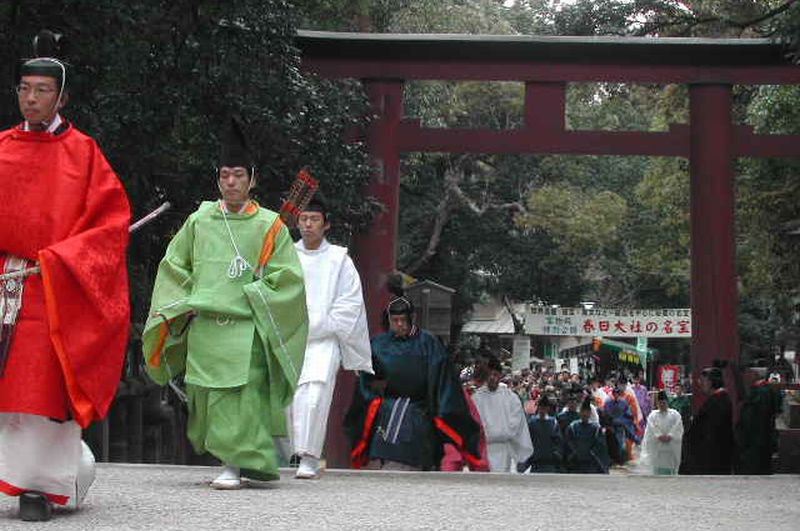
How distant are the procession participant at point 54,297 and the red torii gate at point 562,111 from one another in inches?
486

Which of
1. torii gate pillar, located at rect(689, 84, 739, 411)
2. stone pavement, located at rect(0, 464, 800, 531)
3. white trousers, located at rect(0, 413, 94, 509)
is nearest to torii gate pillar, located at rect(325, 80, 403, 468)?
torii gate pillar, located at rect(689, 84, 739, 411)

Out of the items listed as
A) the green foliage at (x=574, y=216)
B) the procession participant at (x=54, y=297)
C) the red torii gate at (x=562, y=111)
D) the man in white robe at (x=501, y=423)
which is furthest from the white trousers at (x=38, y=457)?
the green foliage at (x=574, y=216)

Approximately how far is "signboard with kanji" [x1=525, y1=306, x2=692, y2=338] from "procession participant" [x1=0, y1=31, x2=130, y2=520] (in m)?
32.7

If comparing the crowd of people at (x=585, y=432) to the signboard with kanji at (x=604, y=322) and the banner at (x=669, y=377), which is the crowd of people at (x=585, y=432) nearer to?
the signboard with kanji at (x=604, y=322)

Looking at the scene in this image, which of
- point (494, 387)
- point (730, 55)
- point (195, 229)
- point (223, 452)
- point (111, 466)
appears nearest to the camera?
point (223, 452)

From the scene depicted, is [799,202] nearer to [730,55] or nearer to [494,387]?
[730,55]

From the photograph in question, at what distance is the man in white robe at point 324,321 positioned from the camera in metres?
10.1

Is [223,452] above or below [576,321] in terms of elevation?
below

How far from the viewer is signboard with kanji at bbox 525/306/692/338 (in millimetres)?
39438

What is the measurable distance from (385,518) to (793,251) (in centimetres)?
1822

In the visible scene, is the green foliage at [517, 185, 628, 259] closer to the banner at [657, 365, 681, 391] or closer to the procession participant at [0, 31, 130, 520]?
the banner at [657, 365, 681, 391]

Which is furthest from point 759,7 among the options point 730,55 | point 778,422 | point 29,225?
point 29,225

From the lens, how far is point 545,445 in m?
16.8

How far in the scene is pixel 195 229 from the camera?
29.3ft
